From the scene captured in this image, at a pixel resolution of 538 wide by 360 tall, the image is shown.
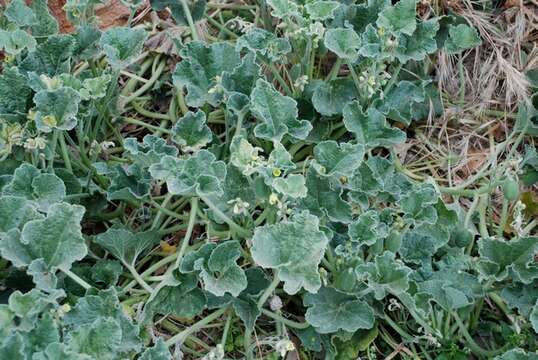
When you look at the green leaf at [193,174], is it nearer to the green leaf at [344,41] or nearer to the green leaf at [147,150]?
the green leaf at [147,150]

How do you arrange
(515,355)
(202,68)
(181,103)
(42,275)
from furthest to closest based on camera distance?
(181,103) < (202,68) < (515,355) < (42,275)

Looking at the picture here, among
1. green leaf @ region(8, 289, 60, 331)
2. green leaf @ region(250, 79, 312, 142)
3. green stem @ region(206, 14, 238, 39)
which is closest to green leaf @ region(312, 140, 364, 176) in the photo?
green leaf @ region(250, 79, 312, 142)

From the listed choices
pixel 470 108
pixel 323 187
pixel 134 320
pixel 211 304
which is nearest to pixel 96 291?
pixel 134 320

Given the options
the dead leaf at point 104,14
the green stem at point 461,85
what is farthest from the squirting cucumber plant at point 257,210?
the dead leaf at point 104,14

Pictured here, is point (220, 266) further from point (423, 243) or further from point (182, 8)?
point (182, 8)

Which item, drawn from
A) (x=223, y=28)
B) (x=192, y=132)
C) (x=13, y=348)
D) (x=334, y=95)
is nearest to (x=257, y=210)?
(x=192, y=132)

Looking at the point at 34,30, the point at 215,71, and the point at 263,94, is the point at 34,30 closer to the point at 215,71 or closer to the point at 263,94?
the point at 215,71
